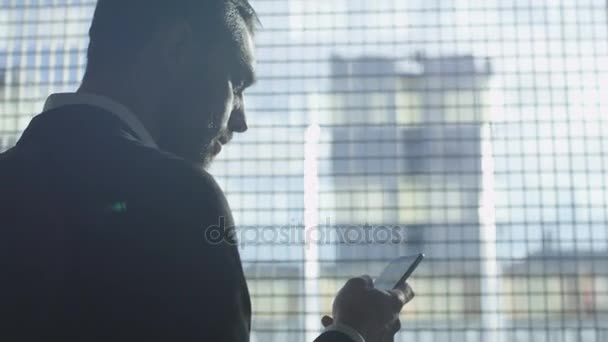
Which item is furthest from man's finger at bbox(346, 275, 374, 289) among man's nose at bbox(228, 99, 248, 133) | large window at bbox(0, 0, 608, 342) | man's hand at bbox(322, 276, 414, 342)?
large window at bbox(0, 0, 608, 342)

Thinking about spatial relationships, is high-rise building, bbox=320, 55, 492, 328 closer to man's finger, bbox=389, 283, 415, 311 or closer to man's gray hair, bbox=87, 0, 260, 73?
man's finger, bbox=389, 283, 415, 311

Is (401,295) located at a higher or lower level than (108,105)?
lower

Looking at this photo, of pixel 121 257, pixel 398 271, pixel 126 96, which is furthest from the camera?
pixel 398 271

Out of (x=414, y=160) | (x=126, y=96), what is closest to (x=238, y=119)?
(x=126, y=96)

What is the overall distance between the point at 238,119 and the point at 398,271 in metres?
0.26

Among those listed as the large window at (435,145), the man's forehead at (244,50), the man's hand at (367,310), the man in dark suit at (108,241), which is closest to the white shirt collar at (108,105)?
the man in dark suit at (108,241)

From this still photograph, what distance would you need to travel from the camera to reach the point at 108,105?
48 centimetres

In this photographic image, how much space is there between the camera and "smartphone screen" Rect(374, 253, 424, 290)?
75 cm

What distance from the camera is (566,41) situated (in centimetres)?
178

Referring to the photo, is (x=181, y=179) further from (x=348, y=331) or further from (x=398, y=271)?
(x=398, y=271)

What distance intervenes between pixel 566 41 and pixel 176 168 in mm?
1569

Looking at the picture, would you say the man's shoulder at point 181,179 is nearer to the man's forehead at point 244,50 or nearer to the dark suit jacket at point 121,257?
the dark suit jacket at point 121,257

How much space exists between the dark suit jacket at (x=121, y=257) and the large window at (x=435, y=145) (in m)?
1.27

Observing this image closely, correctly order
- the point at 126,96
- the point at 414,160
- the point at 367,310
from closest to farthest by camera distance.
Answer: the point at 126,96 < the point at 367,310 < the point at 414,160
